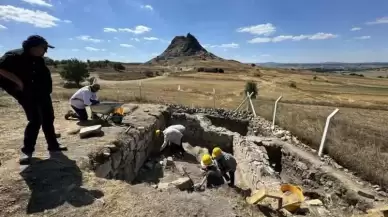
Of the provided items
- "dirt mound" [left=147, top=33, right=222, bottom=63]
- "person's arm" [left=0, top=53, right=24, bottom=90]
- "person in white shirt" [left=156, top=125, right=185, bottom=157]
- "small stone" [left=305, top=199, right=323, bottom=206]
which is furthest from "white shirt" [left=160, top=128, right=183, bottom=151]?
"dirt mound" [left=147, top=33, right=222, bottom=63]

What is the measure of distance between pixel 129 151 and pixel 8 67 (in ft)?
12.5

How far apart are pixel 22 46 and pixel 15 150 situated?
235 centimetres

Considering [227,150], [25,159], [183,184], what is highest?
[25,159]

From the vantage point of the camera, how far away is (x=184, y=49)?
592 ft

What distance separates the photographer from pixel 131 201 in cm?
401

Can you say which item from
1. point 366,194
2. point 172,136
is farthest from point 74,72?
point 366,194

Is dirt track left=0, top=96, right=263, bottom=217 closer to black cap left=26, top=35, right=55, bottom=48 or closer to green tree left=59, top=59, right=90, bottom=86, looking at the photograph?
black cap left=26, top=35, right=55, bottom=48

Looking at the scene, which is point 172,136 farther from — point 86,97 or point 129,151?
point 86,97

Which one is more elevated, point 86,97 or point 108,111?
point 86,97

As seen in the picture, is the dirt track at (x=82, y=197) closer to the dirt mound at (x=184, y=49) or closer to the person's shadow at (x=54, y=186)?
the person's shadow at (x=54, y=186)

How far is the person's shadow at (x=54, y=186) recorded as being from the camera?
12.6 feet

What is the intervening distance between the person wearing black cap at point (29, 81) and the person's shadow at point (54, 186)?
371 mm

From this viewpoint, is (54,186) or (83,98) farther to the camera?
(83,98)

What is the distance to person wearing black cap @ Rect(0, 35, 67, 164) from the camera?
439 centimetres
